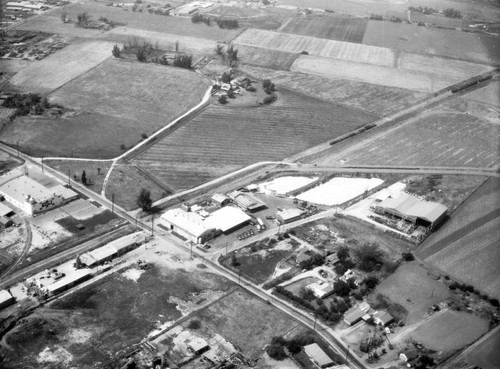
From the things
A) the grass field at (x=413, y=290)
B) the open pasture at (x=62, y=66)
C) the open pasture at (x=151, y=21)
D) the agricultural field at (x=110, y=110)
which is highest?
the open pasture at (x=151, y=21)

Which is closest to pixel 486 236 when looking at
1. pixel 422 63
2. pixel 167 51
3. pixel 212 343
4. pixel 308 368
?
pixel 308 368

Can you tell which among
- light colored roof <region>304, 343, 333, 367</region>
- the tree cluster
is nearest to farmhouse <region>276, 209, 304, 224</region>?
light colored roof <region>304, 343, 333, 367</region>

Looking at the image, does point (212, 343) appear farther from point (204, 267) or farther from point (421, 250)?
point (421, 250)

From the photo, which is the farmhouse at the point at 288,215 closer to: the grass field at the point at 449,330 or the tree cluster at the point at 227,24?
the grass field at the point at 449,330

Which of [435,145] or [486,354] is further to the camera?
[435,145]

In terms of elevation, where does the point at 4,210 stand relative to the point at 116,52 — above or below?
below

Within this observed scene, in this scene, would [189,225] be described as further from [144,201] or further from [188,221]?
[144,201]

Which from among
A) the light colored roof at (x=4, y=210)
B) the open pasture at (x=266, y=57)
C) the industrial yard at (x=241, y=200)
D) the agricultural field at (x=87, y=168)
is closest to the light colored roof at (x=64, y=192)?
the industrial yard at (x=241, y=200)

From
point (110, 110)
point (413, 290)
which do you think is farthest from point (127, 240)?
point (110, 110)
